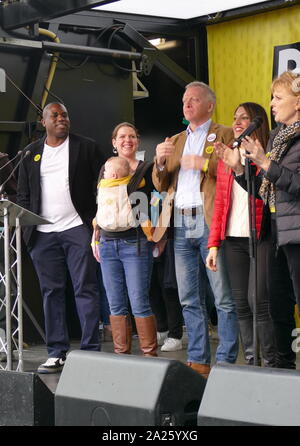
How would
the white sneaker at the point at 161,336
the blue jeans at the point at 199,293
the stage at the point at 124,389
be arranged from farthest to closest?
the white sneaker at the point at 161,336 → the blue jeans at the point at 199,293 → the stage at the point at 124,389

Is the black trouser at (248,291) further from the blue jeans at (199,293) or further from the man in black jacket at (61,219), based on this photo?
the man in black jacket at (61,219)

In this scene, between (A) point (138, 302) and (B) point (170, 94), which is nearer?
(A) point (138, 302)

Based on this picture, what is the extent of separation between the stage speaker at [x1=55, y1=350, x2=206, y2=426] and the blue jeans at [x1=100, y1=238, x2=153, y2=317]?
163 cm

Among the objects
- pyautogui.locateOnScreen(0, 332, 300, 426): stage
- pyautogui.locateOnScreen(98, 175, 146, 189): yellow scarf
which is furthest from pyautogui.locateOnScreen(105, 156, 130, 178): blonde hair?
pyautogui.locateOnScreen(0, 332, 300, 426): stage

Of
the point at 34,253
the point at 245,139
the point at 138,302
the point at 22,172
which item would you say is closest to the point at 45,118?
the point at 22,172

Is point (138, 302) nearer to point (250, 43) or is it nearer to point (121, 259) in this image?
point (121, 259)

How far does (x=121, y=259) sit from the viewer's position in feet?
17.2

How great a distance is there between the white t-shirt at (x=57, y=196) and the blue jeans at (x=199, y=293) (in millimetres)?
947

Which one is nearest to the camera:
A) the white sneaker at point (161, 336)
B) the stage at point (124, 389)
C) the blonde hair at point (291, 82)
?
the stage at point (124, 389)

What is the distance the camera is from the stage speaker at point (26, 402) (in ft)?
12.3

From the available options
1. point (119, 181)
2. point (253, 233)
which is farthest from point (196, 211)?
point (253, 233)

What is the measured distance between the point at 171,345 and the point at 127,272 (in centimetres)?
131

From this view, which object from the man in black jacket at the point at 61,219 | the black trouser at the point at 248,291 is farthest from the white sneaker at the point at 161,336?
the black trouser at the point at 248,291
